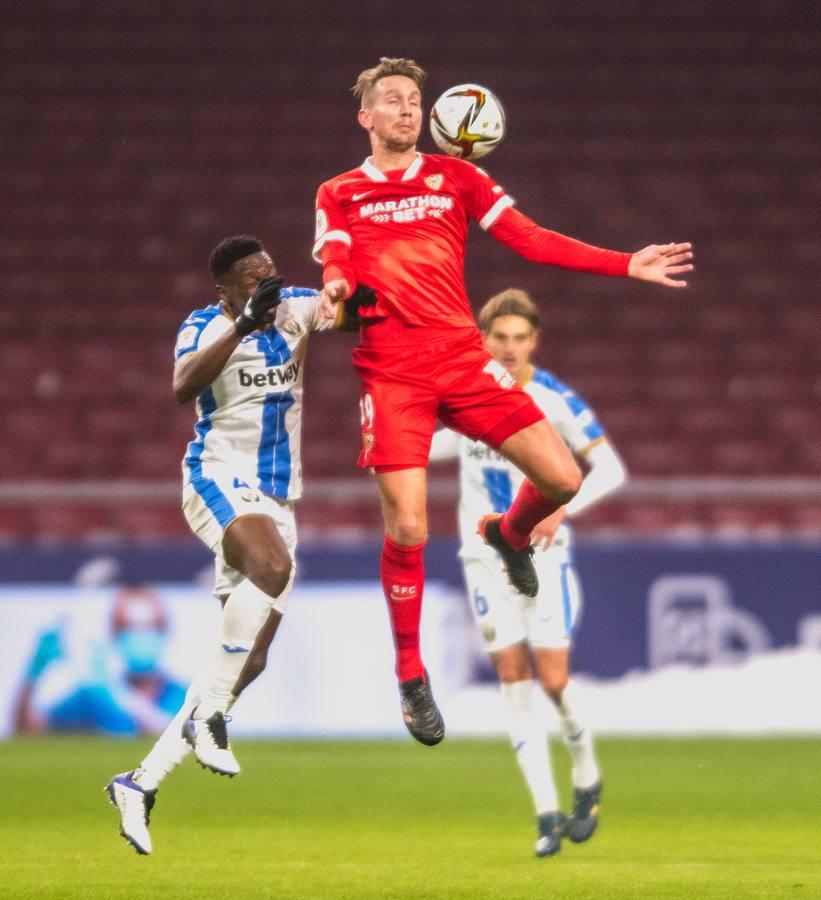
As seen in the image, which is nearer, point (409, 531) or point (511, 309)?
point (409, 531)

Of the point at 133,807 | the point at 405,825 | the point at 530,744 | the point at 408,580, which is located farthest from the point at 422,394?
the point at 405,825

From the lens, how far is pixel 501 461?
7496mm

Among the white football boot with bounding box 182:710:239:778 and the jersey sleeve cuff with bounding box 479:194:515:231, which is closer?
the white football boot with bounding box 182:710:239:778

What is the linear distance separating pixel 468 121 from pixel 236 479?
1626 millimetres

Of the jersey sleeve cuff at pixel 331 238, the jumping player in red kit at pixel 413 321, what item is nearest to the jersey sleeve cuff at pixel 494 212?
the jumping player in red kit at pixel 413 321

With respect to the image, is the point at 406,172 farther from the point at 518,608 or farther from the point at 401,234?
the point at 518,608

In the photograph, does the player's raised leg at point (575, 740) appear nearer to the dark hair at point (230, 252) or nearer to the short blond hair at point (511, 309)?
the short blond hair at point (511, 309)

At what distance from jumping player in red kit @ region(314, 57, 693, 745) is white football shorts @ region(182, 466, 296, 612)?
2.07ft

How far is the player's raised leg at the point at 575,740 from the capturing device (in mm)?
7230

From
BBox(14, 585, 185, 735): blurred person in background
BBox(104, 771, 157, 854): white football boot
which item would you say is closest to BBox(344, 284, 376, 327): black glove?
BBox(104, 771, 157, 854): white football boot

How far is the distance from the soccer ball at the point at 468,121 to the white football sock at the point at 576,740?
249 cm

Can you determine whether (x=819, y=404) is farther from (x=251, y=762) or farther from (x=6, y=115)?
(x=6, y=115)

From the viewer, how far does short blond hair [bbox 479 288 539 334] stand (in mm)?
7254

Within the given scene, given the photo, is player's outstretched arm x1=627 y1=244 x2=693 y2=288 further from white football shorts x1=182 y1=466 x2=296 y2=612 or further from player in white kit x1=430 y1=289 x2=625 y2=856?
white football shorts x1=182 y1=466 x2=296 y2=612
